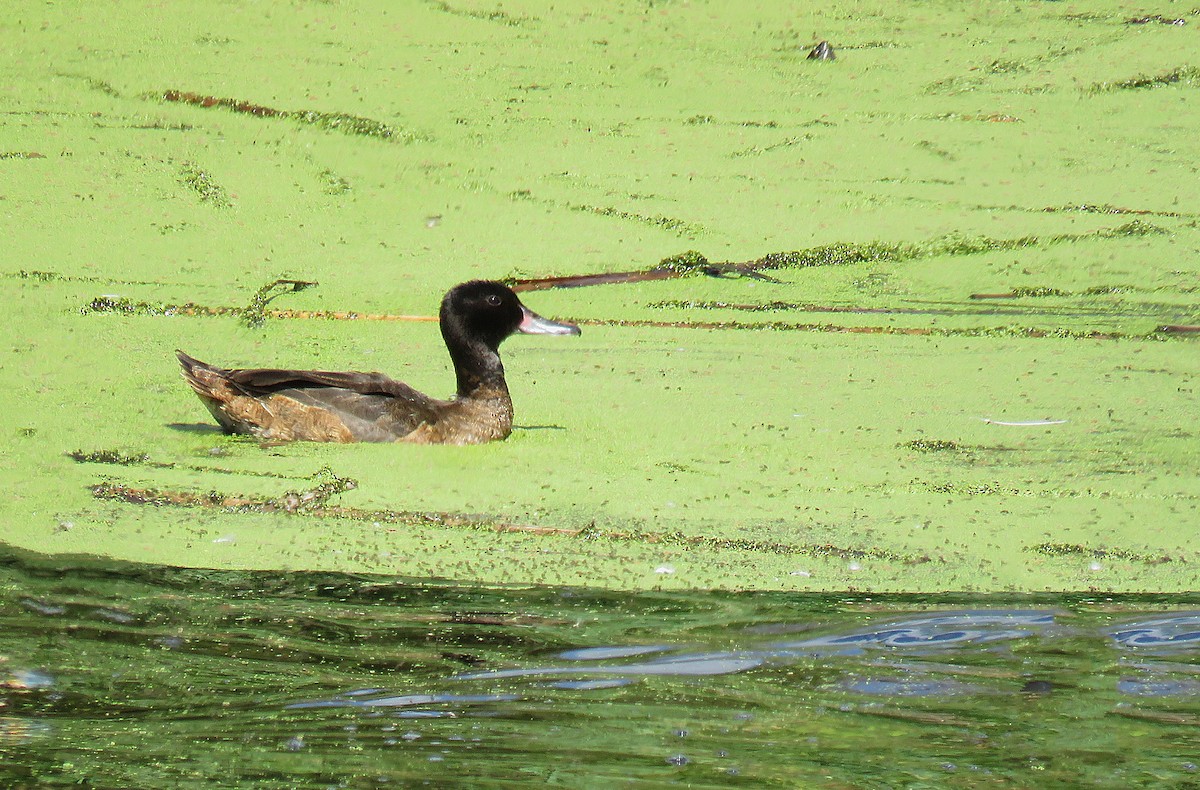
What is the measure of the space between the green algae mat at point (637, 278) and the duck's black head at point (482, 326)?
0.61 feet

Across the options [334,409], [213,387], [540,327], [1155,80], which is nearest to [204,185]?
[540,327]

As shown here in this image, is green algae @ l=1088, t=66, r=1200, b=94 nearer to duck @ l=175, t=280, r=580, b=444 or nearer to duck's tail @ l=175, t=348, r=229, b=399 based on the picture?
duck @ l=175, t=280, r=580, b=444


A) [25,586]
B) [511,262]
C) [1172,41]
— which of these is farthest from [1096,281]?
[25,586]

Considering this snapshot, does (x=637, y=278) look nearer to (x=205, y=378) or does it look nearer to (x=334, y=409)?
(x=334, y=409)

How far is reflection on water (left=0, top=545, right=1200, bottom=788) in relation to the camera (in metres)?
2.51

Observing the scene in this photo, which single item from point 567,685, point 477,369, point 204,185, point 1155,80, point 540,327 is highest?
point 1155,80

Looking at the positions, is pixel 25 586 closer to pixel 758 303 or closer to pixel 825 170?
pixel 758 303

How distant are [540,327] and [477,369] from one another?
342mm

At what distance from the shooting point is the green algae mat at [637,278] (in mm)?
3771

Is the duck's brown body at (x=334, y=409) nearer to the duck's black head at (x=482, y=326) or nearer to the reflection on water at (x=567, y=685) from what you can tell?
the duck's black head at (x=482, y=326)

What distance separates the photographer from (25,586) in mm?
3297

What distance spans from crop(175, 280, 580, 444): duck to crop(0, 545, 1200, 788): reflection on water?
124cm

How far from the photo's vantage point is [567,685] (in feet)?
9.30

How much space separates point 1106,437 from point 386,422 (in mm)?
1959
